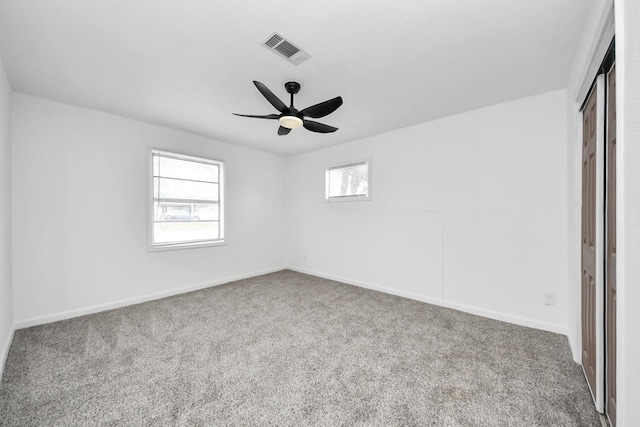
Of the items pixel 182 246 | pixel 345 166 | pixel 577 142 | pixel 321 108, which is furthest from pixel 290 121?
pixel 182 246

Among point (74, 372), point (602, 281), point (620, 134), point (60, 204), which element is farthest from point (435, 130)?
point (60, 204)

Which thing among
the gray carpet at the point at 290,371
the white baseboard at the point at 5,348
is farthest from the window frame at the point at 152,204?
the white baseboard at the point at 5,348

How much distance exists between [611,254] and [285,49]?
2.38 meters

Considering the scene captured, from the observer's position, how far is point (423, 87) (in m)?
2.58

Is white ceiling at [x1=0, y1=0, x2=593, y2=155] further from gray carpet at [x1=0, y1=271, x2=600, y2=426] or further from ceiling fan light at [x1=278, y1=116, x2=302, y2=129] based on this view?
gray carpet at [x1=0, y1=271, x2=600, y2=426]

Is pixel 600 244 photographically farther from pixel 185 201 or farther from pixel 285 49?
pixel 185 201

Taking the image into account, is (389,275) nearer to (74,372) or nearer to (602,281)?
(602,281)

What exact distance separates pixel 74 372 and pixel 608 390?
11.5ft

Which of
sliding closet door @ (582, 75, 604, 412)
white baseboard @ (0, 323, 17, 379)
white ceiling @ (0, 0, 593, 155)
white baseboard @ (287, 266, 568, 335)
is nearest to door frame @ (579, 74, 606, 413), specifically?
sliding closet door @ (582, 75, 604, 412)

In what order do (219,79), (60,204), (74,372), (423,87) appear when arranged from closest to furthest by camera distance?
(74,372), (219,79), (423,87), (60,204)

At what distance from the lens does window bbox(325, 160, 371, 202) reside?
4.24 meters

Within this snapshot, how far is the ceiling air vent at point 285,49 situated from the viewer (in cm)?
185

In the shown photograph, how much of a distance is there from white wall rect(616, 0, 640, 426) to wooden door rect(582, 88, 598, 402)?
35.4 inches

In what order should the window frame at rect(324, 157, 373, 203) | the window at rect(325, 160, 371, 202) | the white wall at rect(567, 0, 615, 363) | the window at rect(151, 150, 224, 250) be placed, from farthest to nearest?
the window at rect(325, 160, 371, 202) → the window frame at rect(324, 157, 373, 203) → the window at rect(151, 150, 224, 250) → the white wall at rect(567, 0, 615, 363)
